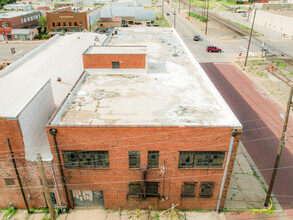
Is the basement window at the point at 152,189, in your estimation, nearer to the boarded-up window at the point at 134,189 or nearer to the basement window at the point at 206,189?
the boarded-up window at the point at 134,189

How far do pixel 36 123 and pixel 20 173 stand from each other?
12.5 feet

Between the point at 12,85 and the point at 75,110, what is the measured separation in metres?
6.23

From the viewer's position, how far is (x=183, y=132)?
654 inches

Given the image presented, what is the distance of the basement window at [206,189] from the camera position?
18.8 metres

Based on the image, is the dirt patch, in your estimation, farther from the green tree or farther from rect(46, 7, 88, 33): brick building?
the green tree

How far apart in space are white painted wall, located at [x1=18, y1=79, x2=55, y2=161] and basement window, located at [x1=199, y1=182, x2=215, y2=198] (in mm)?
11378

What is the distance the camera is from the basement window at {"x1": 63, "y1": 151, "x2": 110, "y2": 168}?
1755cm

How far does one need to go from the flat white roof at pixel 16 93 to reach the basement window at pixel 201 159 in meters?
11.6

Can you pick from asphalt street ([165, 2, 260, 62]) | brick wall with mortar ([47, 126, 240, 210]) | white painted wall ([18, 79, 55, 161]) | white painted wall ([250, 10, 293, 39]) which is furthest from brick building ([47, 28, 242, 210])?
white painted wall ([250, 10, 293, 39])

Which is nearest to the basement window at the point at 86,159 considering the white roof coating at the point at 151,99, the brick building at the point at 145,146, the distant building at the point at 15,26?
the brick building at the point at 145,146

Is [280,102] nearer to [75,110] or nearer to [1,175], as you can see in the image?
[75,110]

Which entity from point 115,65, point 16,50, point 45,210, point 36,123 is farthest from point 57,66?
point 16,50

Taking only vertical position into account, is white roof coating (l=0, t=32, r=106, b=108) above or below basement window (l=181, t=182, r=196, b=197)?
above

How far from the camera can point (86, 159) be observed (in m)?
17.8
